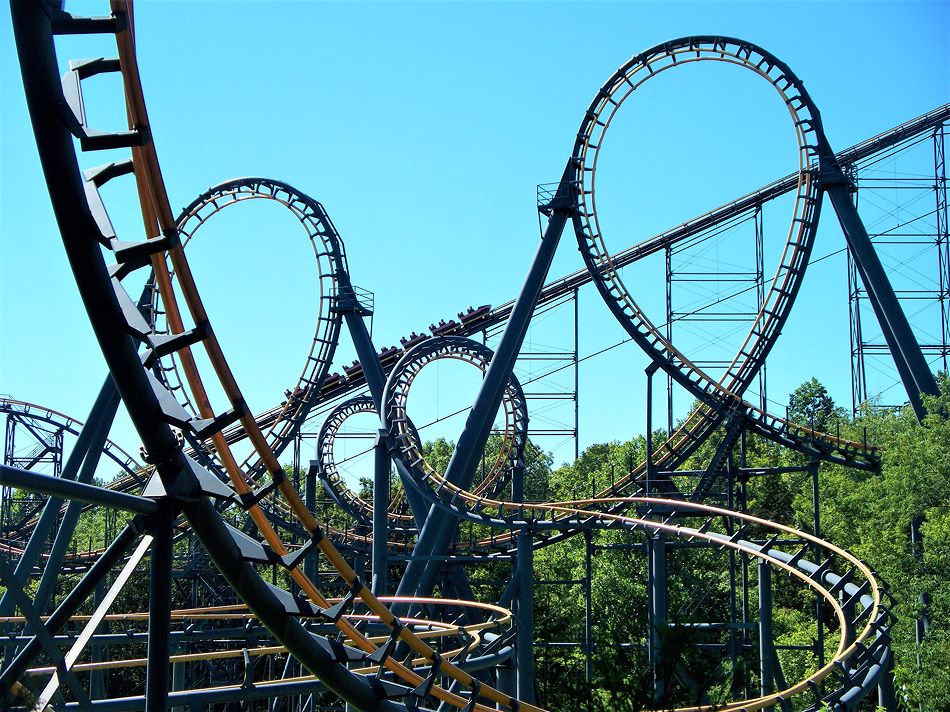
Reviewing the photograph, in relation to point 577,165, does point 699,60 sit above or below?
above

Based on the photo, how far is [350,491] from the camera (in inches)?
901

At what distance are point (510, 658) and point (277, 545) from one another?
6121 mm

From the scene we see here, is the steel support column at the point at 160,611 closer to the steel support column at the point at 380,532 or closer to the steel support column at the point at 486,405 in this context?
the steel support column at the point at 486,405

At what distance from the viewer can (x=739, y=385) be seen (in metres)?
16.0

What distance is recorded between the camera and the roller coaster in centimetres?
608

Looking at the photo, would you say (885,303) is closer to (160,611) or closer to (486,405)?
(486,405)

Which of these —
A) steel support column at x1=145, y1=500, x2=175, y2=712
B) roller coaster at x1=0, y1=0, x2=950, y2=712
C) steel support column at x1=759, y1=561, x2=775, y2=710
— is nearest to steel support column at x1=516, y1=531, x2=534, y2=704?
roller coaster at x1=0, y1=0, x2=950, y2=712

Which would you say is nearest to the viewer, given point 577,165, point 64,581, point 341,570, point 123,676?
point 341,570

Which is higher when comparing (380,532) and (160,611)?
(380,532)

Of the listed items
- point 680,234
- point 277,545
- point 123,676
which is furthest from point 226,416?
point 123,676

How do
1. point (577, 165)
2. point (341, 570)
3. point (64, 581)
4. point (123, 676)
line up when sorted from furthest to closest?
point (64, 581), point (123, 676), point (577, 165), point (341, 570)

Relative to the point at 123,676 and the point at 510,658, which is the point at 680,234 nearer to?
the point at 510,658

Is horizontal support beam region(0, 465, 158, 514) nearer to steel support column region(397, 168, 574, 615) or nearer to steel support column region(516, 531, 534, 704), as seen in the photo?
steel support column region(516, 531, 534, 704)

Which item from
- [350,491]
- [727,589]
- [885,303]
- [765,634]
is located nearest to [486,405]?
[765,634]
